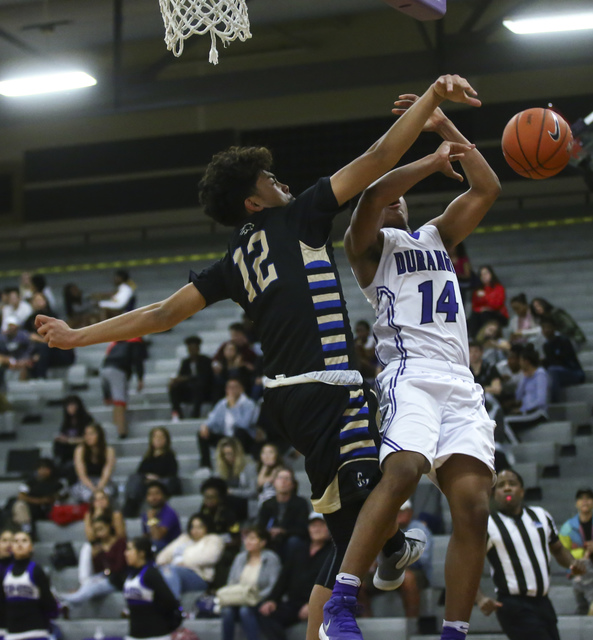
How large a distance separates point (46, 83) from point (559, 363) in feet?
27.4

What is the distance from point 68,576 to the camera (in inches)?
487

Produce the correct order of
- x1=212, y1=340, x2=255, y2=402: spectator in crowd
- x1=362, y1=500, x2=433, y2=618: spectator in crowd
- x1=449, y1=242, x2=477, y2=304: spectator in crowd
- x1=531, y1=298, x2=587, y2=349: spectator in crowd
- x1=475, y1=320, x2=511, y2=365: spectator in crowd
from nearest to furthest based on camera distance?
x1=362, y1=500, x2=433, y2=618: spectator in crowd
x1=475, y1=320, x2=511, y2=365: spectator in crowd
x1=531, y1=298, x2=587, y2=349: spectator in crowd
x1=212, y1=340, x2=255, y2=402: spectator in crowd
x1=449, y1=242, x2=477, y2=304: spectator in crowd

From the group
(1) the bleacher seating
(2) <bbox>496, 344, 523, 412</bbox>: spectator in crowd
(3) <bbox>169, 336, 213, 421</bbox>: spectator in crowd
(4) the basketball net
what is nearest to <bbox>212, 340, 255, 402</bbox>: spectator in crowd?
(3) <bbox>169, 336, 213, 421</bbox>: spectator in crowd

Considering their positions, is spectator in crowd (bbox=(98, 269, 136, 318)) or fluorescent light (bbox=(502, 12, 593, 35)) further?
spectator in crowd (bbox=(98, 269, 136, 318))

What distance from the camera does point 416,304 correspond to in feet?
16.2

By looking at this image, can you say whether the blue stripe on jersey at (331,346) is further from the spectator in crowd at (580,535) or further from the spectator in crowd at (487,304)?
the spectator in crowd at (487,304)

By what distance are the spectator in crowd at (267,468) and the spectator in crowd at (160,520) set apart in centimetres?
105

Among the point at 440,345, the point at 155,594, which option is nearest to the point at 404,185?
the point at 440,345

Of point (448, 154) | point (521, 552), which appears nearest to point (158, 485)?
point (521, 552)

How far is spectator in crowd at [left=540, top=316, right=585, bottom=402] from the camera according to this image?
1317cm

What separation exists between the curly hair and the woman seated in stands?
27.6 ft

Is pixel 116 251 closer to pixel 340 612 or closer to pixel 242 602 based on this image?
pixel 242 602

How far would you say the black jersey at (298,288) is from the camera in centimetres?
459

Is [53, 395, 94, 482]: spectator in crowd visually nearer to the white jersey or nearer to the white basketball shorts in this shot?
the white jersey
